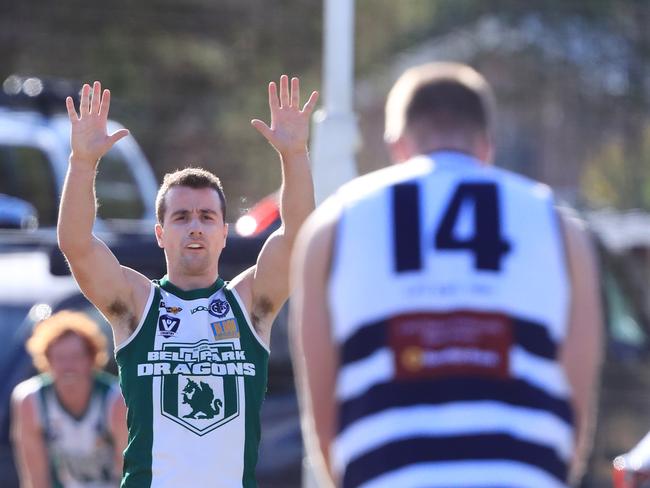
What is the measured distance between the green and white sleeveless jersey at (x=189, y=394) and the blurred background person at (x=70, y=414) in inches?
93.6

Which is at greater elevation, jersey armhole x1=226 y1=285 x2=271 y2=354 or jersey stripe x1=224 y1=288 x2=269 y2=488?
jersey armhole x1=226 y1=285 x2=271 y2=354

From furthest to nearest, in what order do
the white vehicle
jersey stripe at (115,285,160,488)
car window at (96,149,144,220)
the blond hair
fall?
car window at (96,149,144,220) → the white vehicle → the blond hair → jersey stripe at (115,285,160,488)

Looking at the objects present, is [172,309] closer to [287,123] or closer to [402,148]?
[287,123]

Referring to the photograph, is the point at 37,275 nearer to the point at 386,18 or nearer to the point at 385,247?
the point at 385,247

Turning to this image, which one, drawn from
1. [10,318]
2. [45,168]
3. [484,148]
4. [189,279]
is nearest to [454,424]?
[484,148]

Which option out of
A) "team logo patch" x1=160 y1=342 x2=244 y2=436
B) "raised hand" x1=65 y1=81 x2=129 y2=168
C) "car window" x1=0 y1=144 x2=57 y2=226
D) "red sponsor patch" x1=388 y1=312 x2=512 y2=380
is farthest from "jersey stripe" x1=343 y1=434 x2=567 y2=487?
"car window" x1=0 y1=144 x2=57 y2=226

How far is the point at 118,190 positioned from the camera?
12141 millimetres

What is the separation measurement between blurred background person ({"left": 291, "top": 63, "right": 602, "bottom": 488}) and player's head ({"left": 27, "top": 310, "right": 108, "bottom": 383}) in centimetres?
370

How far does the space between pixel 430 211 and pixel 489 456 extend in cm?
51

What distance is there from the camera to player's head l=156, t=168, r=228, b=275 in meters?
4.60

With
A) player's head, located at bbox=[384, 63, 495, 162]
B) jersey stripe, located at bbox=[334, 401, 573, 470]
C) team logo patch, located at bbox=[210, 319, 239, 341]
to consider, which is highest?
player's head, located at bbox=[384, 63, 495, 162]

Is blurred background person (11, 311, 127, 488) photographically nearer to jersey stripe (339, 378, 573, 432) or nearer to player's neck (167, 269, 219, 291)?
player's neck (167, 269, 219, 291)

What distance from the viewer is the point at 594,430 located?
7.87 metres

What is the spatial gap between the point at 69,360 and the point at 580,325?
3.95 meters
